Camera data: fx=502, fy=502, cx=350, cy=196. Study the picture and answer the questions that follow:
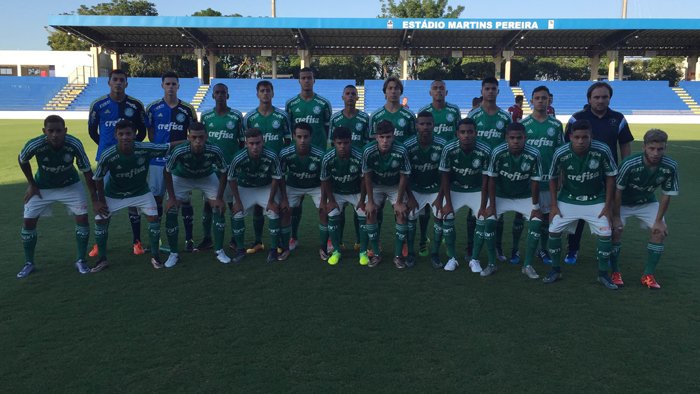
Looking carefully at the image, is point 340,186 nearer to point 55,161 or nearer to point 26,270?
point 55,161

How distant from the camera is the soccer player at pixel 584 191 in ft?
15.2

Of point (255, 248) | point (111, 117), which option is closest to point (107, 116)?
point (111, 117)

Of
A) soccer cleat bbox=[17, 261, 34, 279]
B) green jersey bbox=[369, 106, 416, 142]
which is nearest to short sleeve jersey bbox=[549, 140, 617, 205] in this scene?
green jersey bbox=[369, 106, 416, 142]

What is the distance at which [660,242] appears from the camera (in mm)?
4699

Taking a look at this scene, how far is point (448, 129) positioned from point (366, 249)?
1.79 meters

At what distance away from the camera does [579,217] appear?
4.79m

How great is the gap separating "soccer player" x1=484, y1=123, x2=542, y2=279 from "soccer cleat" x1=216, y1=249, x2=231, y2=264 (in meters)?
2.66

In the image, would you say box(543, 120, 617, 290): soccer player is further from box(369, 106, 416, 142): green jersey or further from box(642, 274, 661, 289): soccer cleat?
box(369, 106, 416, 142): green jersey

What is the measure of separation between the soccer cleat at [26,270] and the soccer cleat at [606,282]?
5.62 metres

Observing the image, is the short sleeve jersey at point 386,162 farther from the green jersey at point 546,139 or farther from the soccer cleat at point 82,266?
the soccer cleat at point 82,266

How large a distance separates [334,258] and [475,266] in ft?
4.89

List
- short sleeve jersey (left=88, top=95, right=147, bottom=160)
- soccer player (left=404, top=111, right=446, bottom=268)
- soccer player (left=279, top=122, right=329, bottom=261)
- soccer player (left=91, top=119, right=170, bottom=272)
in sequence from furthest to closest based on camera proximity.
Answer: short sleeve jersey (left=88, top=95, right=147, bottom=160), soccer player (left=279, top=122, right=329, bottom=261), soccer player (left=404, top=111, right=446, bottom=268), soccer player (left=91, top=119, right=170, bottom=272)

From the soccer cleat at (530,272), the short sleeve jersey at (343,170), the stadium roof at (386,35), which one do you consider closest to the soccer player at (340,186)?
the short sleeve jersey at (343,170)

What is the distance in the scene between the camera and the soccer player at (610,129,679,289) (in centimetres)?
452
